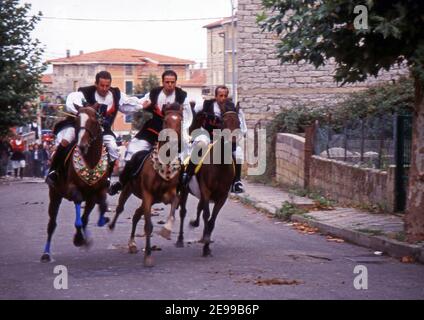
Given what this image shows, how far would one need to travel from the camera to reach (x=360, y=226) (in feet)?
52.2

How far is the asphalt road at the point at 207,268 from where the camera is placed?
33.0 feet

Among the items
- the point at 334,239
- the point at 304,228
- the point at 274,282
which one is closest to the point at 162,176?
the point at 274,282

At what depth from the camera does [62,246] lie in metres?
14.5

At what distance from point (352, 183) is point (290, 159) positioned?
22.3ft

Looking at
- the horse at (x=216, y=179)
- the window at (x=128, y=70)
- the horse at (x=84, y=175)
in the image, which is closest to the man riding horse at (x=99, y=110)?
the horse at (x=84, y=175)

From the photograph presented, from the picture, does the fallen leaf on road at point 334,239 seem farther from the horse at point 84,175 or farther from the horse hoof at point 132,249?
the horse at point 84,175

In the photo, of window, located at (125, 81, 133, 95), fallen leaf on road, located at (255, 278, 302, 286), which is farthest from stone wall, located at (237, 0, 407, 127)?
window, located at (125, 81, 133, 95)

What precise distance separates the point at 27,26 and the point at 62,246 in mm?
22148

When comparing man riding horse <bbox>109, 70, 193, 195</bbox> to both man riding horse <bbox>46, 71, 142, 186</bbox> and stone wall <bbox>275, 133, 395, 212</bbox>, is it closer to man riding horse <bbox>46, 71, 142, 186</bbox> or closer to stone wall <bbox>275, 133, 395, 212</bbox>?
man riding horse <bbox>46, 71, 142, 186</bbox>

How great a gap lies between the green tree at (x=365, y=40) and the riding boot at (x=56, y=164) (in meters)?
3.49

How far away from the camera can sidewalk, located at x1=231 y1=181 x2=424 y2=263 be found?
13500 mm

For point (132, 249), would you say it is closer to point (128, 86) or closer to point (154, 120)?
point (154, 120)
